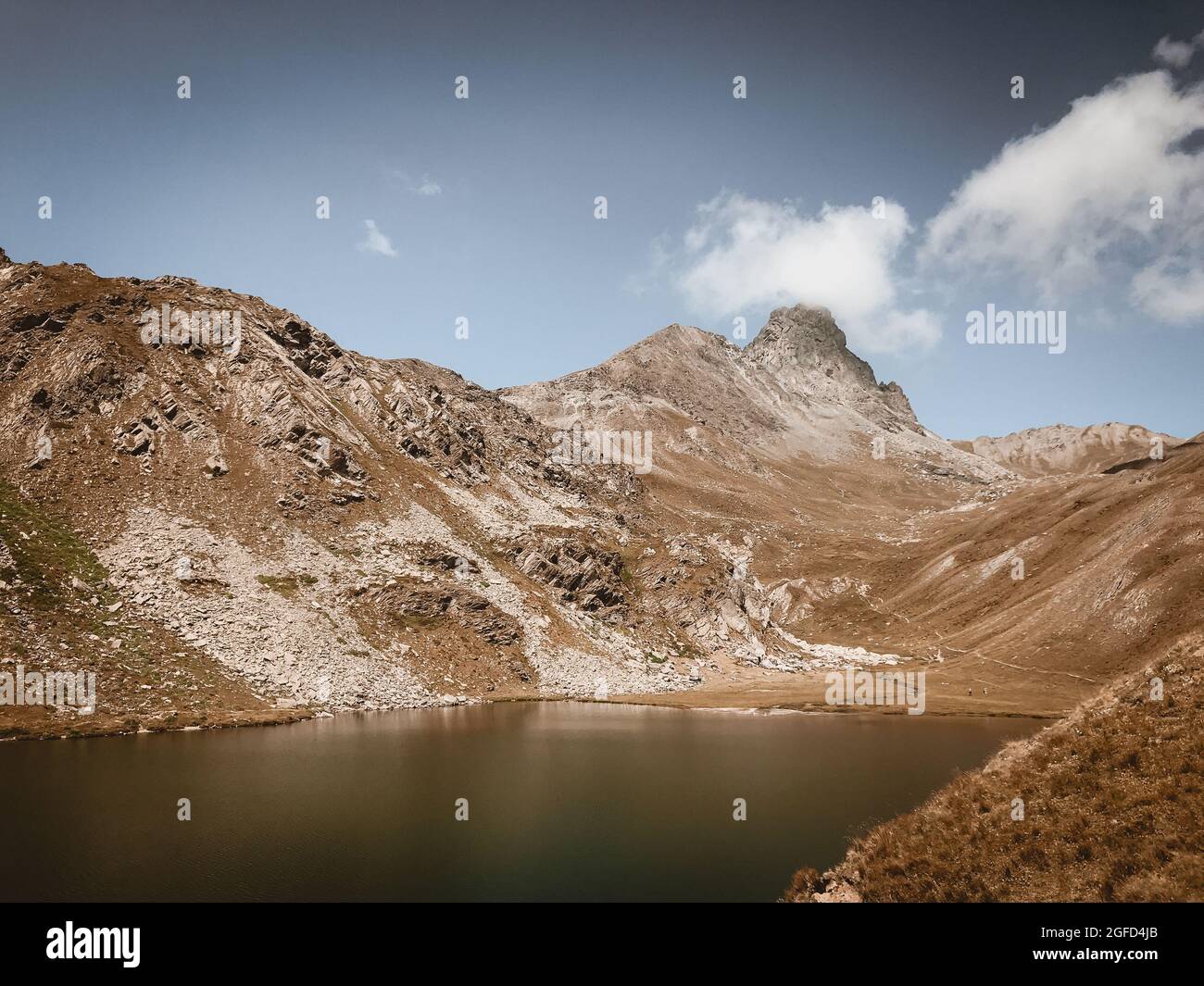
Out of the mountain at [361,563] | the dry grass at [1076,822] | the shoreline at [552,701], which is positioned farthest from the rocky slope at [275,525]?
the dry grass at [1076,822]

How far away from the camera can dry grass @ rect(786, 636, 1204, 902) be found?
14648 mm

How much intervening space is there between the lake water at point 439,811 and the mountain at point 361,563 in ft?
54.8

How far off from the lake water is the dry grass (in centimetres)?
532

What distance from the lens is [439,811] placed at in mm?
30250

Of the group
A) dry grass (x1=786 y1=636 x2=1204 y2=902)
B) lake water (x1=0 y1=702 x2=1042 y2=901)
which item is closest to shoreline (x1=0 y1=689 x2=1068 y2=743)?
lake water (x1=0 y1=702 x2=1042 y2=901)

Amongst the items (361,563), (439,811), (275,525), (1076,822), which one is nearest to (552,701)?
(361,563)

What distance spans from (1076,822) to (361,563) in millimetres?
80269

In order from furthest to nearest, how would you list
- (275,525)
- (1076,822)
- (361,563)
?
(361,563)
(275,525)
(1076,822)

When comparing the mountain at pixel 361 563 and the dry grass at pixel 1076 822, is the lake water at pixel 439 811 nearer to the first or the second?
the dry grass at pixel 1076 822

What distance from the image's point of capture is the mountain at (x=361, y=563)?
61.7 metres

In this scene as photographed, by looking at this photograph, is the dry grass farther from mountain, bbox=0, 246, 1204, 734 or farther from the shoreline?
mountain, bbox=0, 246, 1204, 734

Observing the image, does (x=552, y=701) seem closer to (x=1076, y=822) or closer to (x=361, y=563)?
(x=361, y=563)

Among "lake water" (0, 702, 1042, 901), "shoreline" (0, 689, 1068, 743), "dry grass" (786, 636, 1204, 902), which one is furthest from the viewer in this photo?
"shoreline" (0, 689, 1068, 743)

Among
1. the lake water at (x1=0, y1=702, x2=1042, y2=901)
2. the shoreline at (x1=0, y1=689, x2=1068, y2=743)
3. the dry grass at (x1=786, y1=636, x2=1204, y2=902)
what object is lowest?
the shoreline at (x1=0, y1=689, x2=1068, y2=743)
